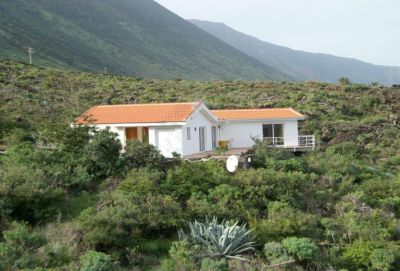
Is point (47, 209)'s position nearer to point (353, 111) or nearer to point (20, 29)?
point (353, 111)

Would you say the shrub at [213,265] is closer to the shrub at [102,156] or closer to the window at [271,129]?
the shrub at [102,156]

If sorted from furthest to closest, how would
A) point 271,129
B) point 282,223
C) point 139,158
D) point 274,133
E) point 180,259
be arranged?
point 274,133 → point 271,129 → point 139,158 → point 282,223 → point 180,259

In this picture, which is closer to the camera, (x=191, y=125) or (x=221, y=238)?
(x=221, y=238)

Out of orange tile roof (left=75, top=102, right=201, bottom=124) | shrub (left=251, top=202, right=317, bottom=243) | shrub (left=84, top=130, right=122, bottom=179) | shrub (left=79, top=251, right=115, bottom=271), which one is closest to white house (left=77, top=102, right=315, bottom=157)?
orange tile roof (left=75, top=102, right=201, bottom=124)

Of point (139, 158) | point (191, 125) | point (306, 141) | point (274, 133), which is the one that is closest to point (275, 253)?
point (139, 158)

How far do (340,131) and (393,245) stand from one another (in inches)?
865

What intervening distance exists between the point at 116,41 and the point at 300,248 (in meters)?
113

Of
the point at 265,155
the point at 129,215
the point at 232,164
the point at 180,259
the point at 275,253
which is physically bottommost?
the point at 275,253

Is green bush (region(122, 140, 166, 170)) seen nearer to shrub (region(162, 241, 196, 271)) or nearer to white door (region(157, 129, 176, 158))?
white door (region(157, 129, 176, 158))

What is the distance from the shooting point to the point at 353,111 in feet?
149

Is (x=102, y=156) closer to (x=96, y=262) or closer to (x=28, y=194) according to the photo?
(x=28, y=194)

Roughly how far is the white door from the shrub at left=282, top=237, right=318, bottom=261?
8574mm

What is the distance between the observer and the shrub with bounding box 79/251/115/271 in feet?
39.2

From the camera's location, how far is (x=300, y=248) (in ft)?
46.4
